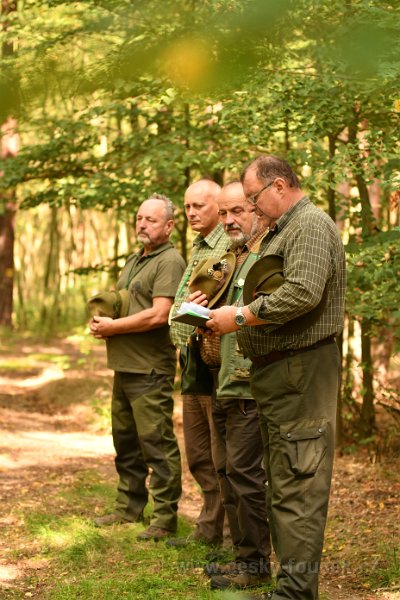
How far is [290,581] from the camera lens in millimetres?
3275

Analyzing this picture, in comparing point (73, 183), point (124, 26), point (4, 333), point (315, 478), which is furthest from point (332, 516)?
point (4, 333)

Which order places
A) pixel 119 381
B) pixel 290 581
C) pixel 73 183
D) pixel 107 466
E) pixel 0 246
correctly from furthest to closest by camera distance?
pixel 0 246
pixel 73 183
pixel 107 466
pixel 119 381
pixel 290 581

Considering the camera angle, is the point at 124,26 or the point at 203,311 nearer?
the point at 124,26

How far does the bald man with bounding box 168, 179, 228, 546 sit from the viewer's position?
178 inches

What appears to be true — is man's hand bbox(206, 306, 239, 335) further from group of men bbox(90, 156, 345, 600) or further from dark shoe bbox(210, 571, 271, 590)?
dark shoe bbox(210, 571, 271, 590)

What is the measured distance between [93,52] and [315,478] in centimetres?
241

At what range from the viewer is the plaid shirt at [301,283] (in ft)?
10.4

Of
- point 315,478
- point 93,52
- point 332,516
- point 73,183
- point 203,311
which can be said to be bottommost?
point 332,516

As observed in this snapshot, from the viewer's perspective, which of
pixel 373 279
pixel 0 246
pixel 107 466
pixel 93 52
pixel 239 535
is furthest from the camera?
A: pixel 0 246

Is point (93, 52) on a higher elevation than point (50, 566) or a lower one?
higher

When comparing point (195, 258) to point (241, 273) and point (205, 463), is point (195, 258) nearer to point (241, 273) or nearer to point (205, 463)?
point (241, 273)

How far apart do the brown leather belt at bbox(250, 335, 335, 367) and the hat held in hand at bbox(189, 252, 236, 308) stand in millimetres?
628

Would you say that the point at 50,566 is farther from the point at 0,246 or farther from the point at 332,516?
the point at 0,246

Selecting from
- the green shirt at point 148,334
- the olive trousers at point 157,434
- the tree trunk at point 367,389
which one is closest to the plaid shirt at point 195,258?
the green shirt at point 148,334
